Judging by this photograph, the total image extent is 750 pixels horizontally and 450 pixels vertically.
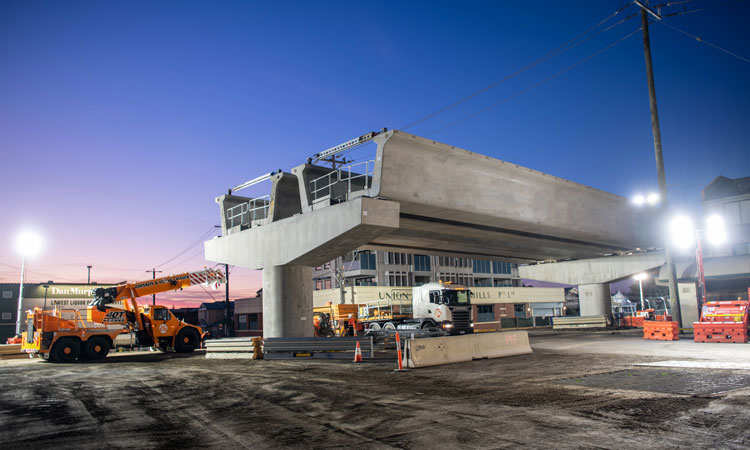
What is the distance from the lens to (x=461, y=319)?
2962 centimetres

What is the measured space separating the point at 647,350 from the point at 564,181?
32.1 ft

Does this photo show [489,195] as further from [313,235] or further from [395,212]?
[313,235]

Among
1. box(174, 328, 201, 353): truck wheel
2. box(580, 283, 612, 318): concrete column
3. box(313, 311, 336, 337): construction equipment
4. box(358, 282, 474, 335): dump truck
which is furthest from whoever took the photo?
box(580, 283, 612, 318): concrete column

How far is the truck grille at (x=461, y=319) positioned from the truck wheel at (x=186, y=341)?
583 inches

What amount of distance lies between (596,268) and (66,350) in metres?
38.0

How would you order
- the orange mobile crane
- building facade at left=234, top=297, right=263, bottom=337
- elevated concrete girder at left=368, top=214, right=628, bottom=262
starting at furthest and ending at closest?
building facade at left=234, top=297, right=263, bottom=337
elevated concrete girder at left=368, top=214, right=628, bottom=262
the orange mobile crane

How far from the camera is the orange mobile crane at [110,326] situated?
79.9 ft

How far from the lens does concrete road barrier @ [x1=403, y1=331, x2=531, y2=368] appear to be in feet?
54.6

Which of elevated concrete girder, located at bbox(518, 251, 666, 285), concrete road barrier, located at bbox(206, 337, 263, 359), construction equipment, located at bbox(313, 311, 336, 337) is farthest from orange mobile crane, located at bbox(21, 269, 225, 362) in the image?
elevated concrete girder, located at bbox(518, 251, 666, 285)

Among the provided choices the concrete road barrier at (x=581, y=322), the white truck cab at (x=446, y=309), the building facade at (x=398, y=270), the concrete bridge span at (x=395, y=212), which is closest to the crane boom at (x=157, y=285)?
the concrete bridge span at (x=395, y=212)

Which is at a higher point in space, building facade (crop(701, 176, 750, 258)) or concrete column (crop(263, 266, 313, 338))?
building facade (crop(701, 176, 750, 258))

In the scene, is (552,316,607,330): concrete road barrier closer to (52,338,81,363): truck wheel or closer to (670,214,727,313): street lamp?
(670,214,727,313): street lamp

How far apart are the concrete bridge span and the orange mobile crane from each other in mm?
2782

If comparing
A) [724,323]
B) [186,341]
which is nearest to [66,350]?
[186,341]
